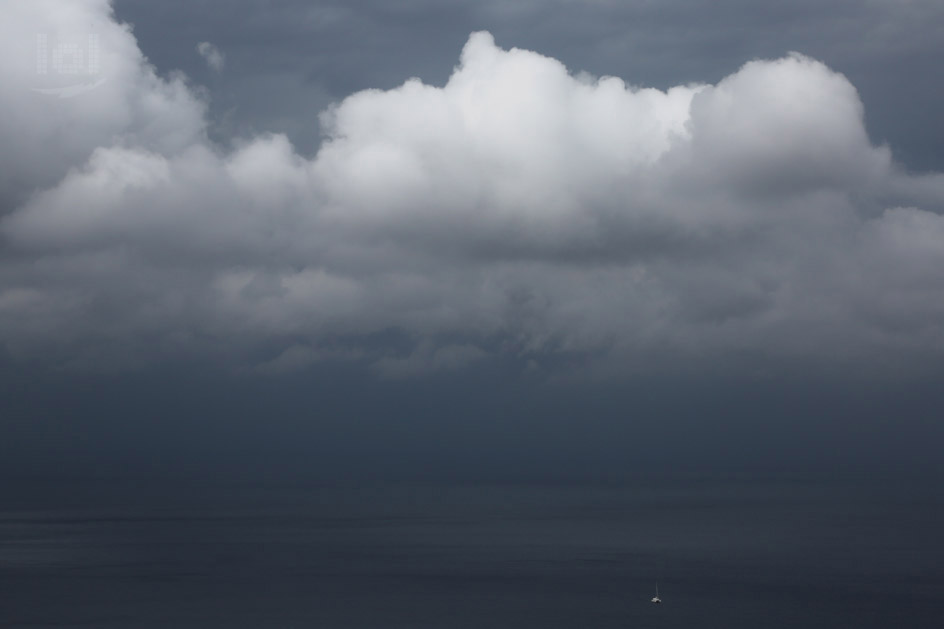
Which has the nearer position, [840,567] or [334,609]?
[334,609]

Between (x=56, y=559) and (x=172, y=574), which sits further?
(x=56, y=559)

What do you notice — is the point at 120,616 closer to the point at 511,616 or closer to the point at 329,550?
the point at 511,616

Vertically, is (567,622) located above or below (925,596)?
below

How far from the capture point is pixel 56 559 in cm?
16600

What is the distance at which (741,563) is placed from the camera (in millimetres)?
156875

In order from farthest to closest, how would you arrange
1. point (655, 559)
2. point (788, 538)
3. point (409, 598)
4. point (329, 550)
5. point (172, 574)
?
point (788, 538) → point (329, 550) → point (655, 559) → point (172, 574) → point (409, 598)

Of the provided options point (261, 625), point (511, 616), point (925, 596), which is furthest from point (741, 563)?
point (261, 625)

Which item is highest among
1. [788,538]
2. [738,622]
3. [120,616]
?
[788,538]

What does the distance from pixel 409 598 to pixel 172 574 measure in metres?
47.3

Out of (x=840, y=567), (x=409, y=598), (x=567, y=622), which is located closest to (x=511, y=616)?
(x=567, y=622)

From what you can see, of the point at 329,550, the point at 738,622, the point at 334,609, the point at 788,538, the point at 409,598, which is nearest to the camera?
the point at 738,622

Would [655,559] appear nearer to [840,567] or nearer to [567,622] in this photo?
[840,567]

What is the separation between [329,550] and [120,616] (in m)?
65.5

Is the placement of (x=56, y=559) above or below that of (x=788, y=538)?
below
